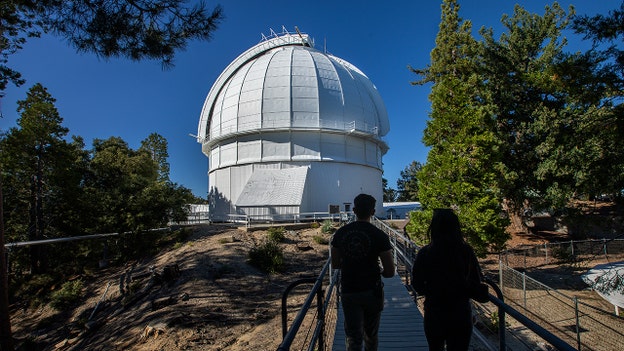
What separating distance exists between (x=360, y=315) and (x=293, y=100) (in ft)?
75.1

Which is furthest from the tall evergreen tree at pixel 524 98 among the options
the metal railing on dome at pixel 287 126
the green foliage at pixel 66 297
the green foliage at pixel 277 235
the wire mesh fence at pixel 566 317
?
the green foliage at pixel 66 297

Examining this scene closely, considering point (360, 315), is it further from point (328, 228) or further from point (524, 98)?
point (524, 98)

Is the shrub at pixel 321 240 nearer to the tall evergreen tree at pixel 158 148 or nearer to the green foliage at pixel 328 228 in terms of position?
the green foliage at pixel 328 228

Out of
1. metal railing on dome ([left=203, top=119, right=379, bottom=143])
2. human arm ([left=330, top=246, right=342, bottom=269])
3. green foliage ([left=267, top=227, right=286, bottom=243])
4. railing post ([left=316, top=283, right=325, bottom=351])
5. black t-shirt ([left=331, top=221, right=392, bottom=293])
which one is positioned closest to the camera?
black t-shirt ([left=331, top=221, right=392, bottom=293])

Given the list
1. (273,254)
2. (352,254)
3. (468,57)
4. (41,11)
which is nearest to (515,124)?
(468,57)

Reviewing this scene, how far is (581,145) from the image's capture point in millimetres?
15906

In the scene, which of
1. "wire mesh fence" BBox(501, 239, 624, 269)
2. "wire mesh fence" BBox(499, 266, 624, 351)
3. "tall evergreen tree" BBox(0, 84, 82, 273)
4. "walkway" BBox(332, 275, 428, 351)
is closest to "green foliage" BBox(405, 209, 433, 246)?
"wire mesh fence" BBox(499, 266, 624, 351)

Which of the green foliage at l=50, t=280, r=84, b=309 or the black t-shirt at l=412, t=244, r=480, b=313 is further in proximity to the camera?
the green foliage at l=50, t=280, r=84, b=309

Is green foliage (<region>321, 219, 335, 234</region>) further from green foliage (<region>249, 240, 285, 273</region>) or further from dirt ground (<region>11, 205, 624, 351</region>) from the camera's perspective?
green foliage (<region>249, 240, 285, 273</region>)

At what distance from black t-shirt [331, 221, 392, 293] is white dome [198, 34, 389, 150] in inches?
846

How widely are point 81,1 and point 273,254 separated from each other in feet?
32.0

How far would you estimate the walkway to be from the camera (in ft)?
13.7

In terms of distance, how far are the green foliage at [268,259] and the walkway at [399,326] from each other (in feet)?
20.9

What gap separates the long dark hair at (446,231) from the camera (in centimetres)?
248
